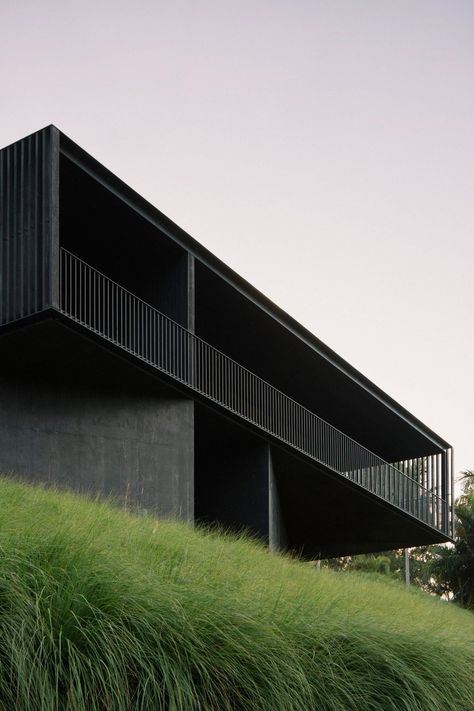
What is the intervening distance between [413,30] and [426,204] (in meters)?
2.82

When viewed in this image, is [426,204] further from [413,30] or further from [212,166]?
[212,166]

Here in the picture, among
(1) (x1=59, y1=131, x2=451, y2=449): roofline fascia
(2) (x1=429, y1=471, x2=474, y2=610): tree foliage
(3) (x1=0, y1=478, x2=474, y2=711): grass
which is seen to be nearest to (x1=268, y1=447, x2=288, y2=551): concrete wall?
(1) (x1=59, y1=131, x2=451, y2=449): roofline fascia

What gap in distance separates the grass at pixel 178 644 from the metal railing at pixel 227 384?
21.4ft

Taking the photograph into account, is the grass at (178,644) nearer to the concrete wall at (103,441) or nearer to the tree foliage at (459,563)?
the concrete wall at (103,441)

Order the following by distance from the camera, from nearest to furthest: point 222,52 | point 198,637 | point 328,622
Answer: point 198,637 → point 328,622 → point 222,52

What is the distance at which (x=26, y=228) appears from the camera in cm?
1279

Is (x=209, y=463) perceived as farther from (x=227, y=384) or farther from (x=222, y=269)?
(x=222, y=269)

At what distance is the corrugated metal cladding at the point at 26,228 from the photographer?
12430mm

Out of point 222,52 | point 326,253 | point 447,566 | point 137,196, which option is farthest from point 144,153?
point 447,566

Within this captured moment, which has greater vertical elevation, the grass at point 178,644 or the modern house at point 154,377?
the modern house at point 154,377

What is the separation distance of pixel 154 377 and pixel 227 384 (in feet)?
8.62

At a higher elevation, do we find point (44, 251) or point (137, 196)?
point (137, 196)

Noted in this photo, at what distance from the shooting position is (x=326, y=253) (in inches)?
682

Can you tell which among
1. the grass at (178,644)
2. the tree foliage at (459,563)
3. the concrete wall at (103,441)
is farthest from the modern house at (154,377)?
the tree foliage at (459,563)
